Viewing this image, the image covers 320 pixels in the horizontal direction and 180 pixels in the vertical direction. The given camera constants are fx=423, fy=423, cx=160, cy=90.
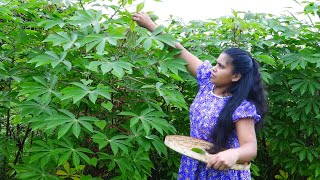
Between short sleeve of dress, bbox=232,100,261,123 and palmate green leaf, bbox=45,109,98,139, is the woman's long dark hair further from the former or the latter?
palmate green leaf, bbox=45,109,98,139

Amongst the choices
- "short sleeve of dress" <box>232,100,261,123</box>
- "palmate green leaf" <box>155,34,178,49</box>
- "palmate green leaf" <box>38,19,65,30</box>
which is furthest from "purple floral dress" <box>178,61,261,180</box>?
"palmate green leaf" <box>38,19,65,30</box>

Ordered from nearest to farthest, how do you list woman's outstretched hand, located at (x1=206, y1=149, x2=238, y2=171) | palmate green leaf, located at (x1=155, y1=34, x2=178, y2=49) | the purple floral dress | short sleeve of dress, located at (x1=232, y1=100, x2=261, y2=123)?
woman's outstretched hand, located at (x1=206, y1=149, x2=238, y2=171) < short sleeve of dress, located at (x1=232, y1=100, x2=261, y2=123) < the purple floral dress < palmate green leaf, located at (x1=155, y1=34, x2=178, y2=49)

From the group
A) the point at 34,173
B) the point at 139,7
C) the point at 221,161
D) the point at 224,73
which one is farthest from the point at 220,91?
the point at 34,173

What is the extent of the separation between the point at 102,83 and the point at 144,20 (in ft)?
1.22

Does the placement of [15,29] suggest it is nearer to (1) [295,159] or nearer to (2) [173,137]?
(2) [173,137]

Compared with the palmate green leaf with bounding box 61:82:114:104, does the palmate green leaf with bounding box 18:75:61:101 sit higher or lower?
lower

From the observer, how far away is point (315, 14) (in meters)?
2.91

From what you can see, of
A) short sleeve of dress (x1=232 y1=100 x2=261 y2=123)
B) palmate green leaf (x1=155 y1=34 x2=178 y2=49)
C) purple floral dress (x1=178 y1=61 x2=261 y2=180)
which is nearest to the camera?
short sleeve of dress (x1=232 y1=100 x2=261 y2=123)

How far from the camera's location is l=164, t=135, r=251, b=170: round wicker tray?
1539 mm

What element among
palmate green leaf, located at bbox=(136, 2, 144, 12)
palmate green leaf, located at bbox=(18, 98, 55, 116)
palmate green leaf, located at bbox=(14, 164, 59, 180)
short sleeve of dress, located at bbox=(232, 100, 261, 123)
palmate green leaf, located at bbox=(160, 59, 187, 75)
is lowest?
palmate green leaf, located at bbox=(14, 164, 59, 180)

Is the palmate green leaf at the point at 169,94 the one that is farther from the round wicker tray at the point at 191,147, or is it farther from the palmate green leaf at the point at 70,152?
the palmate green leaf at the point at 70,152

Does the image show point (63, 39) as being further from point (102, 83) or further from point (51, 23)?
point (102, 83)

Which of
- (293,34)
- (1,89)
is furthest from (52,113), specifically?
(293,34)

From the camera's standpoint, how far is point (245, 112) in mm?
1736
